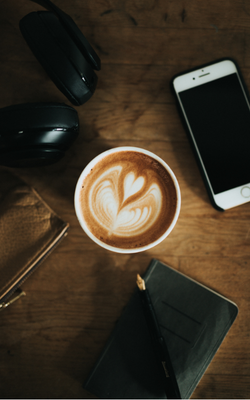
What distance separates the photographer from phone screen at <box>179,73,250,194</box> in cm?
68

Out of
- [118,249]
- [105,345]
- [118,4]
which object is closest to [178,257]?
[118,249]

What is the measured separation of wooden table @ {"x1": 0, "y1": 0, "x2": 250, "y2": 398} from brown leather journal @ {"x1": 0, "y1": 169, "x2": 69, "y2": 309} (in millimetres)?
42

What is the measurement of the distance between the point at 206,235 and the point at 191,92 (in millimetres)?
388

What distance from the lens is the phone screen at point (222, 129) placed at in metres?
0.68

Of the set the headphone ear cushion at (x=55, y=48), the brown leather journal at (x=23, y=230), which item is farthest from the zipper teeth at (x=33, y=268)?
the headphone ear cushion at (x=55, y=48)

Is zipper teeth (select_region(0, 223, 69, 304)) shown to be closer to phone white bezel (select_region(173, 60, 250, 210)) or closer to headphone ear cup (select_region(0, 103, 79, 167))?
headphone ear cup (select_region(0, 103, 79, 167))

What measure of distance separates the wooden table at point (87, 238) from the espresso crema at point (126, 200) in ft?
0.27

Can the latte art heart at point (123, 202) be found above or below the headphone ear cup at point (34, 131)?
below

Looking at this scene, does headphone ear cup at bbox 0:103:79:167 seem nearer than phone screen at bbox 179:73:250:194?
Yes

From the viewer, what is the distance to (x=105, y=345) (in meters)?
0.67

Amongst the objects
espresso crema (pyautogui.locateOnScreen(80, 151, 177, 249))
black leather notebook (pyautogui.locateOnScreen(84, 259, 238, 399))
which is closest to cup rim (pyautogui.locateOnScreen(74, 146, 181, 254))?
espresso crema (pyautogui.locateOnScreen(80, 151, 177, 249))

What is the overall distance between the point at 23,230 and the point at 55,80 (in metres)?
0.37

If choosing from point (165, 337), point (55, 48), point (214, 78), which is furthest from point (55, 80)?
point (165, 337)

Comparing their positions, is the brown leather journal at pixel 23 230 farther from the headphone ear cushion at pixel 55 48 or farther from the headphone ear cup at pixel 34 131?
the headphone ear cushion at pixel 55 48
